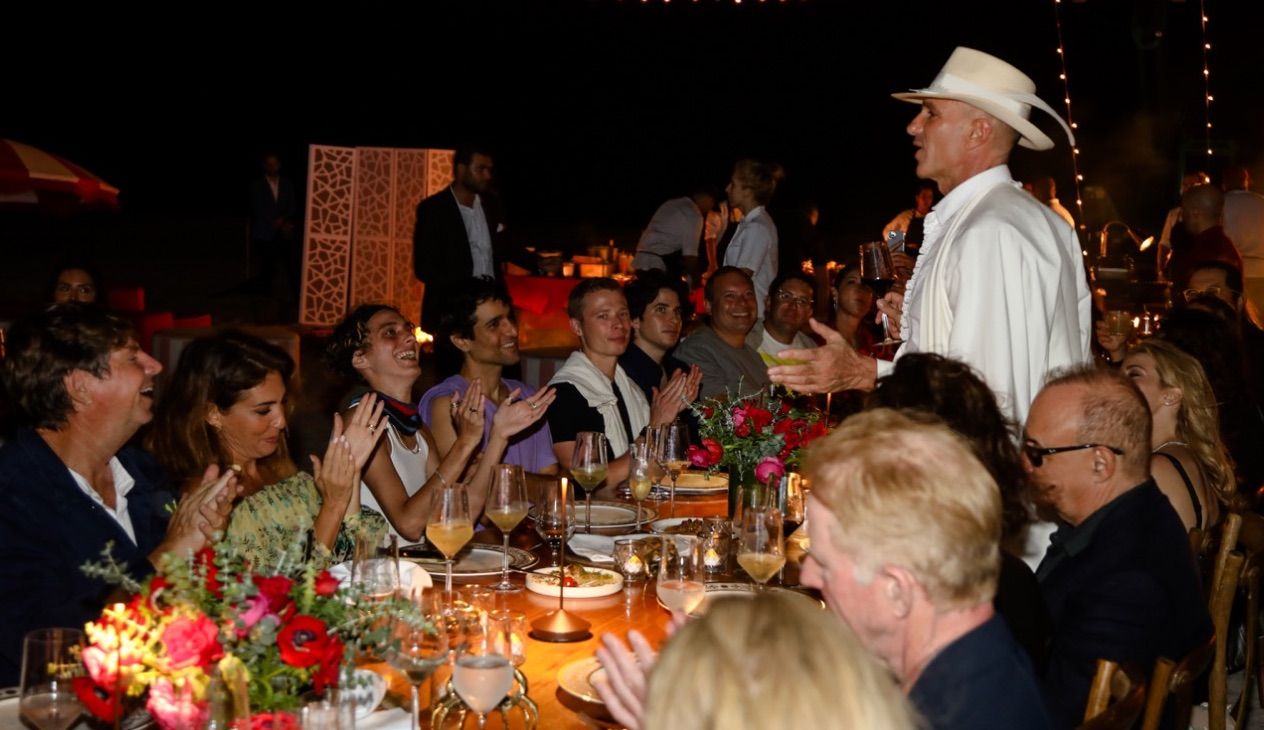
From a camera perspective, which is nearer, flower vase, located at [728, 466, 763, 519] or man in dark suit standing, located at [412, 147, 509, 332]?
flower vase, located at [728, 466, 763, 519]

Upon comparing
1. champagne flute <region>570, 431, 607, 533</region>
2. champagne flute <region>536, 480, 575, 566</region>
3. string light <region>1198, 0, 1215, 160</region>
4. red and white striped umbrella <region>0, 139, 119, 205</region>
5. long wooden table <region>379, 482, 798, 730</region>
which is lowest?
long wooden table <region>379, 482, 798, 730</region>

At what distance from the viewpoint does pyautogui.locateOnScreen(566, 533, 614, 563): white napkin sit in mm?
2994

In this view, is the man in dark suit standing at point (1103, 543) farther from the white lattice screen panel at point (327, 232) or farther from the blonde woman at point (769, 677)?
the white lattice screen panel at point (327, 232)

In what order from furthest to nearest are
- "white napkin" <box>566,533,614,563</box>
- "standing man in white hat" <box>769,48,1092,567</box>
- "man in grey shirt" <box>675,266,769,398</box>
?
"man in grey shirt" <box>675,266,769,398</box> → "standing man in white hat" <box>769,48,1092,567</box> → "white napkin" <box>566,533,614,563</box>

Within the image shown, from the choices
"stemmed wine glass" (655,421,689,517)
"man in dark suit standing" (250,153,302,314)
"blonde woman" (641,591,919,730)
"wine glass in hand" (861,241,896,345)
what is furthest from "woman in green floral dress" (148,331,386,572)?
"man in dark suit standing" (250,153,302,314)

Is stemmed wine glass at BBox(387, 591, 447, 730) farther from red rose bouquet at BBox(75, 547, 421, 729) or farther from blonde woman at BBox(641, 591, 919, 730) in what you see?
→ blonde woman at BBox(641, 591, 919, 730)

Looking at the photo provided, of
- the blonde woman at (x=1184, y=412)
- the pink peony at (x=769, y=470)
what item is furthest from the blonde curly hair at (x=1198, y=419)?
the pink peony at (x=769, y=470)

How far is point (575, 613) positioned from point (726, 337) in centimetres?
326

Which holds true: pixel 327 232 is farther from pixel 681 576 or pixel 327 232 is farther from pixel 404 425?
pixel 681 576

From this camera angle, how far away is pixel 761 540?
2529 millimetres

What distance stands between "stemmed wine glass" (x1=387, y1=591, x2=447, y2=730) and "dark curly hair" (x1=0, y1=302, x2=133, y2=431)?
1274mm

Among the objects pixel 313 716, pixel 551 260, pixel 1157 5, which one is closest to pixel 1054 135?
pixel 1157 5

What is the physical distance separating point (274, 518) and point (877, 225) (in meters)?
19.7

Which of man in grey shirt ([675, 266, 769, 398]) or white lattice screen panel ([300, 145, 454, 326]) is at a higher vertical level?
white lattice screen panel ([300, 145, 454, 326])
